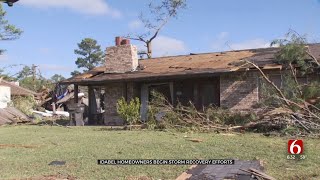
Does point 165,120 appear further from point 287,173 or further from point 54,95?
point 54,95

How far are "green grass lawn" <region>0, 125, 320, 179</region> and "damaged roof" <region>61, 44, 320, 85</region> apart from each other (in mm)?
5800

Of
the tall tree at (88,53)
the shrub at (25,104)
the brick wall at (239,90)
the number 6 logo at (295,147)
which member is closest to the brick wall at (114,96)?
the brick wall at (239,90)

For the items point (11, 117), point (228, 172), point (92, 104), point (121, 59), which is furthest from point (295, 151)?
point (11, 117)

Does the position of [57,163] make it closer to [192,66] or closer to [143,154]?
[143,154]

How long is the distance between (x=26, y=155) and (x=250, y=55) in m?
13.1

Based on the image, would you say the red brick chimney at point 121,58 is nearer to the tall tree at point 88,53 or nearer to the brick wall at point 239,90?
the brick wall at point 239,90

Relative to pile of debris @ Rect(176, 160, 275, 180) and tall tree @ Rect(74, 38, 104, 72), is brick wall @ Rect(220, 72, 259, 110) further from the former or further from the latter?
tall tree @ Rect(74, 38, 104, 72)

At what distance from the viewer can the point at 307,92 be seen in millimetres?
14109

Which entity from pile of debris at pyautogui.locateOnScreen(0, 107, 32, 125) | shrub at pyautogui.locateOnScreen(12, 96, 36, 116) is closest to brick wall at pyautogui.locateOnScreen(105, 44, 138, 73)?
pile of debris at pyautogui.locateOnScreen(0, 107, 32, 125)

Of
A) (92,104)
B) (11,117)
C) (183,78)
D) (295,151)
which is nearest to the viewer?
(295,151)

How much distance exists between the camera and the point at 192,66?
19359 millimetres

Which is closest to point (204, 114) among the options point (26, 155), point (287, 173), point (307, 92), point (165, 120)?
point (165, 120)

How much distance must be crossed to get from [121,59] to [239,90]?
6597 mm

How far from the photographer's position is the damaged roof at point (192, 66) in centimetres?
1770
